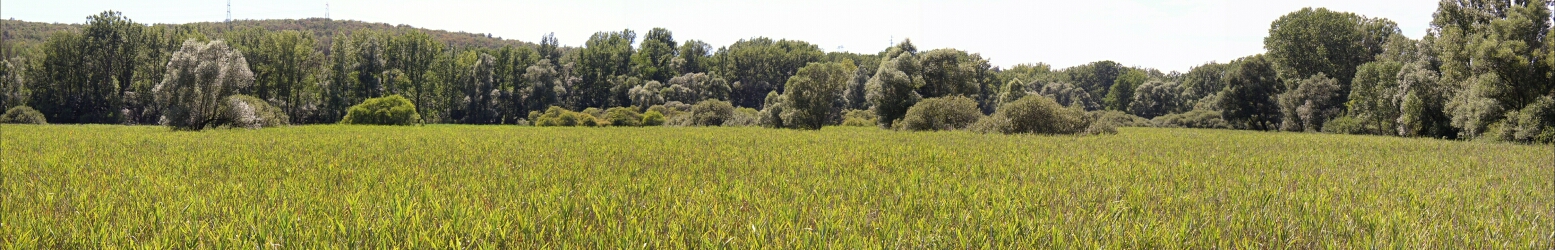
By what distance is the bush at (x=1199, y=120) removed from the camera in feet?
185

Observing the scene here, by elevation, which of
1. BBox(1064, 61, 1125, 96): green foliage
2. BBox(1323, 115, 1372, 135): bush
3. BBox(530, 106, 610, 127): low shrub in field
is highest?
BBox(1064, 61, 1125, 96): green foliage

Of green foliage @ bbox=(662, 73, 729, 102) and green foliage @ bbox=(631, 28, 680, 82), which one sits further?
green foliage @ bbox=(631, 28, 680, 82)

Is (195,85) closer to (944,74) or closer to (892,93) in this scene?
(892,93)

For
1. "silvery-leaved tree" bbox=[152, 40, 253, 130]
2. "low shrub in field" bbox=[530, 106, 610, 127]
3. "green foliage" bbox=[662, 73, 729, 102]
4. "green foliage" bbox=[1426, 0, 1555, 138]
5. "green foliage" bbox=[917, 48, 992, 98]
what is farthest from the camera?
"green foliage" bbox=[662, 73, 729, 102]

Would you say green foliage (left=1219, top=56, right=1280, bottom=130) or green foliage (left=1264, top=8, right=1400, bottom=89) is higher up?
green foliage (left=1264, top=8, right=1400, bottom=89)

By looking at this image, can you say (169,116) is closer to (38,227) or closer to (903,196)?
(38,227)

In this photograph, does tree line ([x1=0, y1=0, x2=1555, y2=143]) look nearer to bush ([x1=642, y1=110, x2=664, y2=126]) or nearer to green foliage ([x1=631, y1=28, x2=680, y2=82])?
green foliage ([x1=631, y1=28, x2=680, y2=82])

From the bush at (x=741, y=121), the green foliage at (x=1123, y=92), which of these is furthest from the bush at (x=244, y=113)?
the green foliage at (x=1123, y=92)

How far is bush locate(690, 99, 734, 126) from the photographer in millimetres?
46625

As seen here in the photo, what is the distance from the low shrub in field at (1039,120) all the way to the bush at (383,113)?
37.0m

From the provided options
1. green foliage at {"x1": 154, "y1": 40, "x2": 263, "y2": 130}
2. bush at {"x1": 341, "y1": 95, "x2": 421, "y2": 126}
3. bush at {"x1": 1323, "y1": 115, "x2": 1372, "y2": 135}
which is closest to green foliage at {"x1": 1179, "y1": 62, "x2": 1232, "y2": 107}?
bush at {"x1": 1323, "y1": 115, "x2": 1372, "y2": 135}

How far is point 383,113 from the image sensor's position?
43781 mm

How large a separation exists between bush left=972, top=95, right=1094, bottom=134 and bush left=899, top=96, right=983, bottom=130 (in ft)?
12.5

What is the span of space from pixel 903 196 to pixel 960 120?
2825cm
